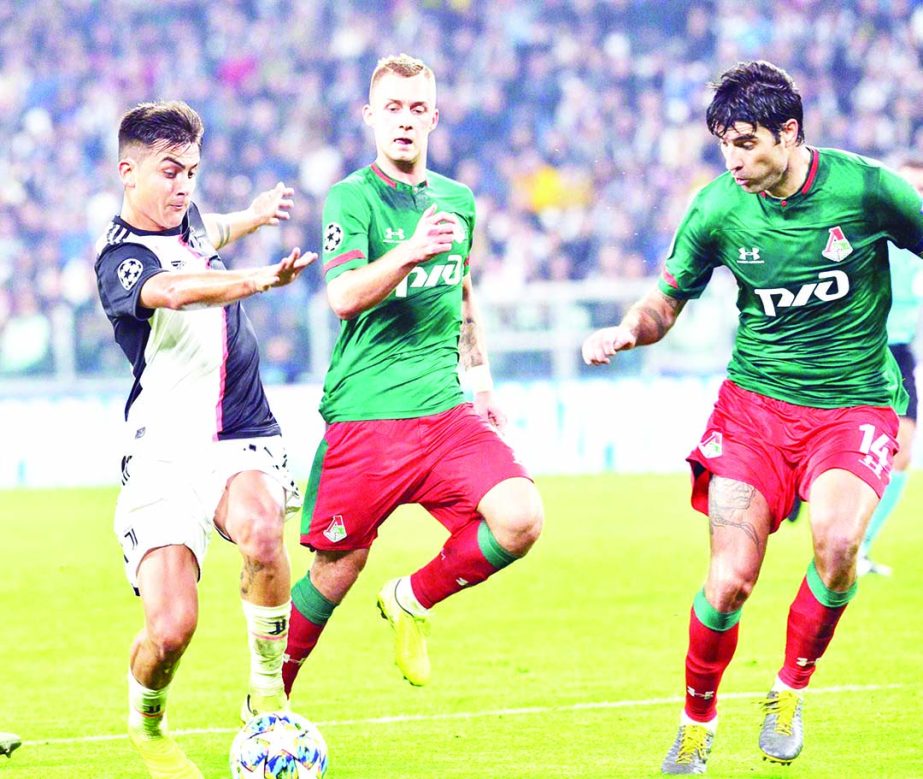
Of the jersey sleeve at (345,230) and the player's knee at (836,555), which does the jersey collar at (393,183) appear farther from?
the player's knee at (836,555)

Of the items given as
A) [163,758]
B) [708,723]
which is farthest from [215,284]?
[708,723]

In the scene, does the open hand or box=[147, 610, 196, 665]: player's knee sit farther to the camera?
the open hand

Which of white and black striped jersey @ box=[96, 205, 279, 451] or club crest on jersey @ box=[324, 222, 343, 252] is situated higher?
club crest on jersey @ box=[324, 222, 343, 252]

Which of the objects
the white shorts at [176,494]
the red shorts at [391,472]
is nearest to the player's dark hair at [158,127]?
the white shorts at [176,494]

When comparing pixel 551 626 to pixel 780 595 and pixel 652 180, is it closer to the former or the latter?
pixel 780 595

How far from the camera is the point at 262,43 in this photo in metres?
23.9

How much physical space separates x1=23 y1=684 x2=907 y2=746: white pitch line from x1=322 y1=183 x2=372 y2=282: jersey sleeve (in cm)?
197

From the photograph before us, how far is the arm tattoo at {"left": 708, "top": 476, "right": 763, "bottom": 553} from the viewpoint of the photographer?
221 inches

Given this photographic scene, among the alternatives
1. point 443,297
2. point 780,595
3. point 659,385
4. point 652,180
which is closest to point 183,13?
point 652,180

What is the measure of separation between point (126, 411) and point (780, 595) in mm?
5329

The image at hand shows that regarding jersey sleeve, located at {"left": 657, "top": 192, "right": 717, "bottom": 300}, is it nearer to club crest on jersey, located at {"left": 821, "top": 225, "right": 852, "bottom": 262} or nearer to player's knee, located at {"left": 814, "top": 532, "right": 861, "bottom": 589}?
club crest on jersey, located at {"left": 821, "top": 225, "right": 852, "bottom": 262}

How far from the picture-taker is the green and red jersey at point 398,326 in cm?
620

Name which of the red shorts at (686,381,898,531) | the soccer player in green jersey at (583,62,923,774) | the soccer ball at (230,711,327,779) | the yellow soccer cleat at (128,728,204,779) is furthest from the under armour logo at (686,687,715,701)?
the yellow soccer cleat at (128,728,204,779)

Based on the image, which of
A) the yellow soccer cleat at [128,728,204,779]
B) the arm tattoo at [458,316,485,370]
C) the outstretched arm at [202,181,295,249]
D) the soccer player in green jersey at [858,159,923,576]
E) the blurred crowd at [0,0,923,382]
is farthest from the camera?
the blurred crowd at [0,0,923,382]
